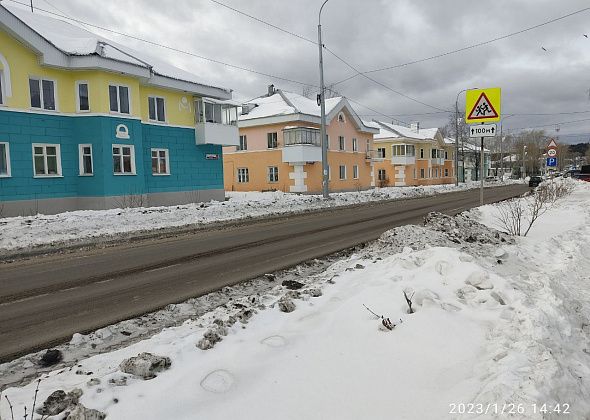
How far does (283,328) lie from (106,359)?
1.73 meters

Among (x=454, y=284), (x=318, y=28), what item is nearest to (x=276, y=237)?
(x=454, y=284)

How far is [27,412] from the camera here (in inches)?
111

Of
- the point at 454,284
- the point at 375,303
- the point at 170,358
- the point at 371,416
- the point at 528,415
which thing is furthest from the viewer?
the point at 454,284

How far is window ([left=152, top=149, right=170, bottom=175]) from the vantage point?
24.7 metres

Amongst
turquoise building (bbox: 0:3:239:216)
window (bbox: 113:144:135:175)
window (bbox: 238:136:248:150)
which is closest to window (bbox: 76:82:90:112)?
turquoise building (bbox: 0:3:239:216)

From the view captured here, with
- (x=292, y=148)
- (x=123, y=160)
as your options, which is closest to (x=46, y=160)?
(x=123, y=160)

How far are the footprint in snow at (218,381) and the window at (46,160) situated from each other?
65.6ft

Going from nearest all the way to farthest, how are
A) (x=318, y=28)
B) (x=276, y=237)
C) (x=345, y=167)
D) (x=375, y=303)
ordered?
(x=375, y=303) → (x=276, y=237) → (x=318, y=28) → (x=345, y=167)

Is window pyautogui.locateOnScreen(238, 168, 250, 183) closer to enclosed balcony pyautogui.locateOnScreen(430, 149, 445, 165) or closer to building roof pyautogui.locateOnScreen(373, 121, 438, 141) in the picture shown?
building roof pyautogui.locateOnScreen(373, 121, 438, 141)

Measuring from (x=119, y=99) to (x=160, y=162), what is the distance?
4.79 metres

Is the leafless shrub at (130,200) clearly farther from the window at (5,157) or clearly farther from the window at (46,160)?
the window at (5,157)

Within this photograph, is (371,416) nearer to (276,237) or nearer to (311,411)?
(311,411)

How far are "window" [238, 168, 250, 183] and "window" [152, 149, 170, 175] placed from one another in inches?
603

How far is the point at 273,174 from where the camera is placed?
38.4 meters
